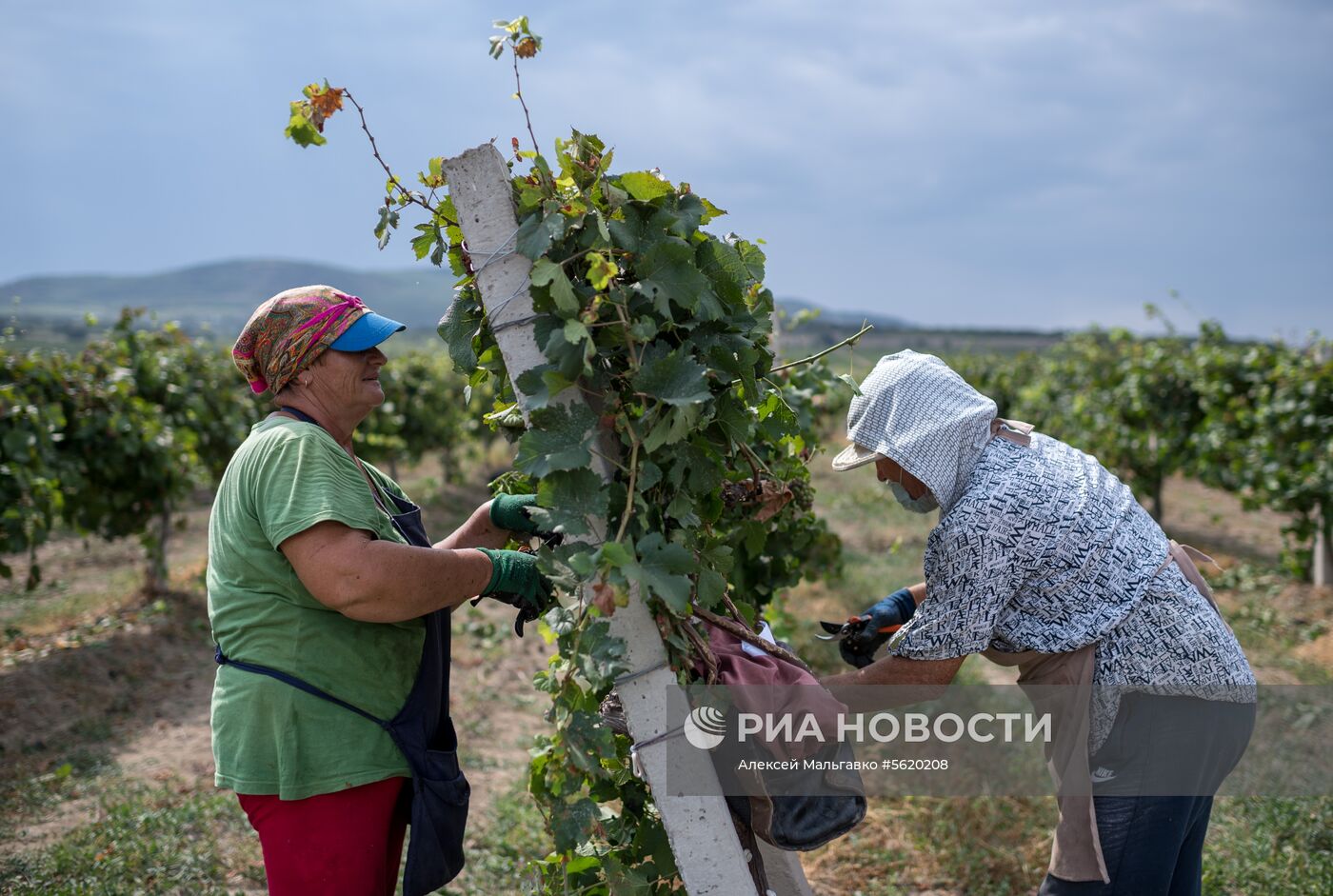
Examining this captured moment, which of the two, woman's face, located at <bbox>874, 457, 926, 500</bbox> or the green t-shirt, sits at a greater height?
woman's face, located at <bbox>874, 457, 926, 500</bbox>

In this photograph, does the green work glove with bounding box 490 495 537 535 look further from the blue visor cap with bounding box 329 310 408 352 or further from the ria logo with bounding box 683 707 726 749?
the ria logo with bounding box 683 707 726 749

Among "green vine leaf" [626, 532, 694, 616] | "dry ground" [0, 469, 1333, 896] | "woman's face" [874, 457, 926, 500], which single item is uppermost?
"woman's face" [874, 457, 926, 500]

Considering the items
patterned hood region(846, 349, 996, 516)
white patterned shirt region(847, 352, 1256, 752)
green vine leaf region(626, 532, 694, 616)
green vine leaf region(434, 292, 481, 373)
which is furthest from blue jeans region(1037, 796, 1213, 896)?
green vine leaf region(434, 292, 481, 373)

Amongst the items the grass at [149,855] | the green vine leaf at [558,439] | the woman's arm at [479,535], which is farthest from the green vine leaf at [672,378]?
the grass at [149,855]

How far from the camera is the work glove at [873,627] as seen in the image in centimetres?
243

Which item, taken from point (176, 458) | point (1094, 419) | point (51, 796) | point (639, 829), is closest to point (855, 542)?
point (1094, 419)

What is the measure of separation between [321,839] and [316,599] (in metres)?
0.51

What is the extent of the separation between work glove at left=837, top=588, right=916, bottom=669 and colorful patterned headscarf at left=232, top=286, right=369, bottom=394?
1.46m

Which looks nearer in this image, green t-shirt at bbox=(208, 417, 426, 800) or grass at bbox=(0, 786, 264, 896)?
green t-shirt at bbox=(208, 417, 426, 800)

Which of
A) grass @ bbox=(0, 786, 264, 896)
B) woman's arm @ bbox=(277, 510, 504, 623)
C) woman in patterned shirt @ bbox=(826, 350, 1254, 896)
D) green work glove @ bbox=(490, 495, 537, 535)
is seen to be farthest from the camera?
grass @ bbox=(0, 786, 264, 896)

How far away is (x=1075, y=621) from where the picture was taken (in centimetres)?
202

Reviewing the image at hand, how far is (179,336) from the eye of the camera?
9000 mm

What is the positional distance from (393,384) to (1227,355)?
10186mm

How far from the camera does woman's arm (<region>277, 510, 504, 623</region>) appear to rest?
1.74m
